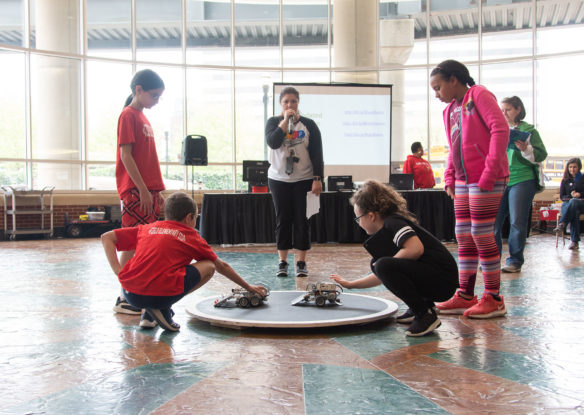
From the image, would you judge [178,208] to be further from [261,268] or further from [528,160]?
[528,160]

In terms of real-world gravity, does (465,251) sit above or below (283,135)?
below

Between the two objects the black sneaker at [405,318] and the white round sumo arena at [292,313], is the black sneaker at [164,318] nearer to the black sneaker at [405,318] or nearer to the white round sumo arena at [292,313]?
the white round sumo arena at [292,313]

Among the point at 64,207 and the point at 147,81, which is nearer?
the point at 147,81

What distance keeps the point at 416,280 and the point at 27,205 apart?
29.0ft

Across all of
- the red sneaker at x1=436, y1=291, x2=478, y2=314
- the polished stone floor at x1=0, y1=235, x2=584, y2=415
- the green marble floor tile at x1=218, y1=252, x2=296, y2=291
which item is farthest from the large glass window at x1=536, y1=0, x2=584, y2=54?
the red sneaker at x1=436, y1=291, x2=478, y2=314

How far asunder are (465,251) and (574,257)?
3.34 meters

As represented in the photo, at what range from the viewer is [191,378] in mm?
1893

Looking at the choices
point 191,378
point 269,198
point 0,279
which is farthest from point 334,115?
point 191,378

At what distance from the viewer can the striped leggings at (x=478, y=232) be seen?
9.42 feet

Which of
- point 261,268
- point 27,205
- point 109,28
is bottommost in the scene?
point 261,268

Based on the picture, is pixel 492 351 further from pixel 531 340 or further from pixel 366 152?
pixel 366 152

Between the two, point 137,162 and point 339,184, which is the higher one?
point 137,162

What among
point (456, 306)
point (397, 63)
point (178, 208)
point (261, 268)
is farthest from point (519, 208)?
point (397, 63)

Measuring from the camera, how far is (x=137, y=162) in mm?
3047
